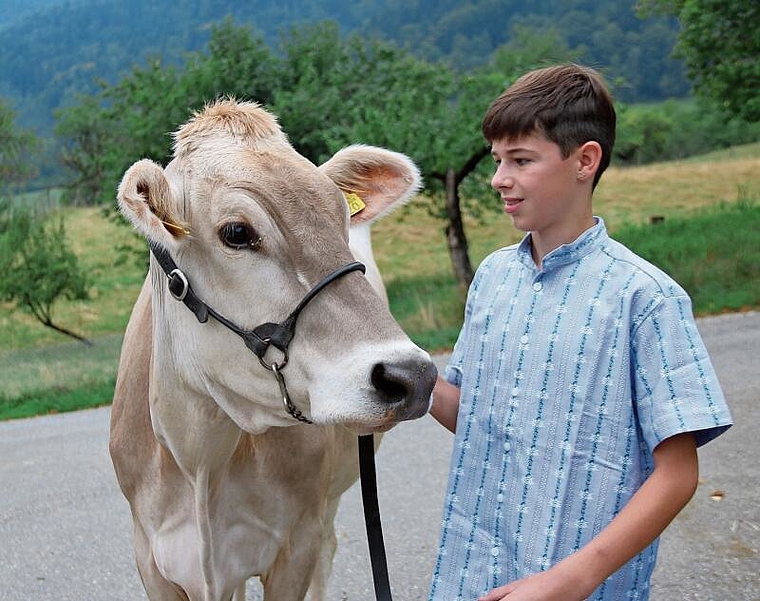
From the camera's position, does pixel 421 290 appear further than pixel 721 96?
Yes

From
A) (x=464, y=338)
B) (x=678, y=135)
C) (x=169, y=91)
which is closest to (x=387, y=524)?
(x=464, y=338)

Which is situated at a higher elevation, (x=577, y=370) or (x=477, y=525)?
(x=577, y=370)

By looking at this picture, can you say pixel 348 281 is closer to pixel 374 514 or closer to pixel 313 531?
pixel 374 514

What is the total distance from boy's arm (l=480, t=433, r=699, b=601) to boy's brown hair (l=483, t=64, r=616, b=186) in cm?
63

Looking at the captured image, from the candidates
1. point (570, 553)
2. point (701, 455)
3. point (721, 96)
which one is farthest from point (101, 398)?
point (721, 96)

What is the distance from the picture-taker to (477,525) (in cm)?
189

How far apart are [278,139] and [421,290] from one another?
15713mm

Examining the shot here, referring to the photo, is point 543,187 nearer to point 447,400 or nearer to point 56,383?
point 447,400

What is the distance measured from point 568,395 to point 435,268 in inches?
785

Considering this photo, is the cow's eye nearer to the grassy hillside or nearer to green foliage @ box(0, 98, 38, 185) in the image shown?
the grassy hillside

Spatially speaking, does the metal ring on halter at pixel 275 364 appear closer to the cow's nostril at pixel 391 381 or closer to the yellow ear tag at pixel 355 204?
the cow's nostril at pixel 391 381

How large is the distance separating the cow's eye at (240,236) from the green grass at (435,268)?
8702 millimetres

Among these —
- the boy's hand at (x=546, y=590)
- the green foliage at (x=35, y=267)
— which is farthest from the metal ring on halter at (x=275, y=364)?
the green foliage at (x=35, y=267)

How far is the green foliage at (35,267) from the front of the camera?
16.2 m
